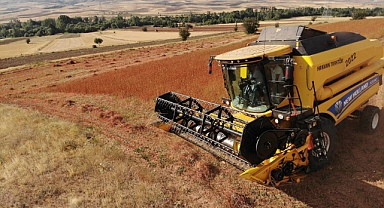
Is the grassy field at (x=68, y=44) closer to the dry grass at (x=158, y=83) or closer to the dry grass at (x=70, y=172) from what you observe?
the dry grass at (x=158, y=83)

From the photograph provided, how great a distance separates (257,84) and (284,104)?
786 millimetres

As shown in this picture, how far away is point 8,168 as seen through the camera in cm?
640

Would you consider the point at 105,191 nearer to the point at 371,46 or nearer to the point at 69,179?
the point at 69,179

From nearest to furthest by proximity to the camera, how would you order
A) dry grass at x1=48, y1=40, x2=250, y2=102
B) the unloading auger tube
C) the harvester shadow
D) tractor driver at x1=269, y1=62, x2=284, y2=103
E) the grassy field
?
the unloading auger tube < the harvester shadow < tractor driver at x1=269, y1=62, x2=284, y2=103 < dry grass at x1=48, y1=40, x2=250, y2=102 < the grassy field

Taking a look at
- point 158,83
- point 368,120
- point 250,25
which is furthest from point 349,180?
point 250,25

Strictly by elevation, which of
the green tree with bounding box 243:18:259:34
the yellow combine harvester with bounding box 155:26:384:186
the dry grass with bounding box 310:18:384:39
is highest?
the green tree with bounding box 243:18:259:34

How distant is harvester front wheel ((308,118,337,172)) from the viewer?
5930 millimetres

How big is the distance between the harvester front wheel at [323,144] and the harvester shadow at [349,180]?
0.86 feet

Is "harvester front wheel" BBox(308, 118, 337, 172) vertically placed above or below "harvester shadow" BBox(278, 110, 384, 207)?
above

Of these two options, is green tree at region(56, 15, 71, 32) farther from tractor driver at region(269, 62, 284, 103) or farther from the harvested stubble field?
tractor driver at region(269, 62, 284, 103)

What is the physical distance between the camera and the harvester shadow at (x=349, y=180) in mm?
5254

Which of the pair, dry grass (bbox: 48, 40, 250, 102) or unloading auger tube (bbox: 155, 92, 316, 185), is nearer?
unloading auger tube (bbox: 155, 92, 316, 185)

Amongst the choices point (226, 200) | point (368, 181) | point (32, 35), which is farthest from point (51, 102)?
point (32, 35)

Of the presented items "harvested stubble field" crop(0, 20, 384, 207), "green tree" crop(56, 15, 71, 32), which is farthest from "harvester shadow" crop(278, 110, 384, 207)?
"green tree" crop(56, 15, 71, 32)
